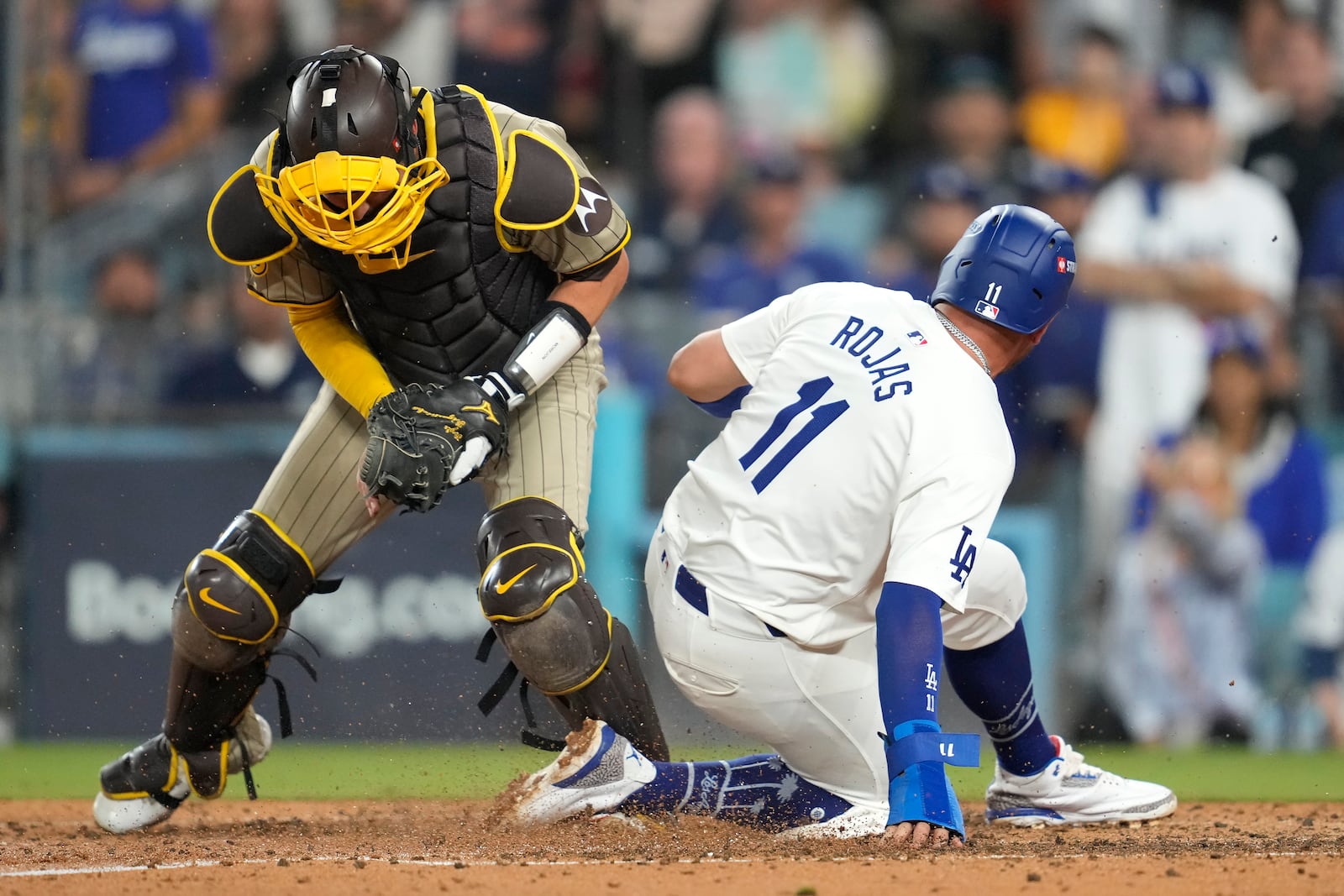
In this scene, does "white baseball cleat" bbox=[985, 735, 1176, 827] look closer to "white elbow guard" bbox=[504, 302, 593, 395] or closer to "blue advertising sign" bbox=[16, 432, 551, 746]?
"white elbow guard" bbox=[504, 302, 593, 395]

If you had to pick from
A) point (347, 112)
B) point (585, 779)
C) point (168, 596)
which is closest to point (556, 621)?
point (585, 779)

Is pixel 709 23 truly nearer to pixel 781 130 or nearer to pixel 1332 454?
pixel 781 130

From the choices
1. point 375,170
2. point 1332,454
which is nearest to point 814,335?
point 375,170

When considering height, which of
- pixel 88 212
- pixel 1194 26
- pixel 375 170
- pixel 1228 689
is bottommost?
pixel 1228 689

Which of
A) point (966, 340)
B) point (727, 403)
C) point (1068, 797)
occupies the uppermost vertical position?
point (966, 340)

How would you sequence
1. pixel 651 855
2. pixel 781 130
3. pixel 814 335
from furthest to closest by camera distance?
pixel 781 130 → pixel 814 335 → pixel 651 855

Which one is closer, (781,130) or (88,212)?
(88,212)

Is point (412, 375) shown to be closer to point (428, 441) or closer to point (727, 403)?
point (428, 441)
